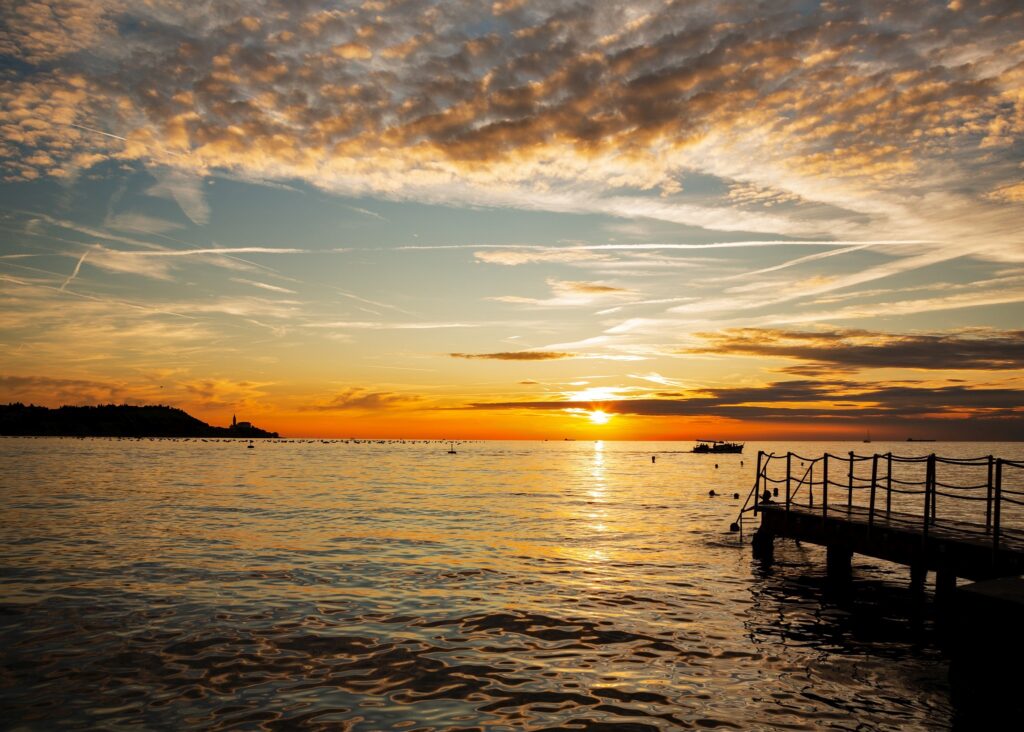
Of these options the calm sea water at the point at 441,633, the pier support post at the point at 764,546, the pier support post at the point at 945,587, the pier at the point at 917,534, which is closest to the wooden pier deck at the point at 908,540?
the pier at the point at 917,534

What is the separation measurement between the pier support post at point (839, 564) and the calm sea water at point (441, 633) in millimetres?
594

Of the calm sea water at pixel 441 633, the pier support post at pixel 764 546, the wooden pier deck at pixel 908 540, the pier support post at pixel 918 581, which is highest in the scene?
the wooden pier deck at pixel 908 540

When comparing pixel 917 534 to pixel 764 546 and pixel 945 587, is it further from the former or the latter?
pixel 764 546

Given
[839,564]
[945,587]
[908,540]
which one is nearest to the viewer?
[945,587]

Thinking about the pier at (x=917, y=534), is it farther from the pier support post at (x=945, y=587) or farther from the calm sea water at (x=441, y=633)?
the calm sea water at (x=441, y=633)

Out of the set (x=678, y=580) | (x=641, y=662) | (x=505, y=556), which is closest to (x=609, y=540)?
(x=505, y=556)

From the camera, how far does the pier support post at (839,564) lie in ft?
73.8

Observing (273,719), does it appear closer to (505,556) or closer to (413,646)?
(413,646)

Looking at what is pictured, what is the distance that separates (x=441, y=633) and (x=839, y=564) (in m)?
14.7

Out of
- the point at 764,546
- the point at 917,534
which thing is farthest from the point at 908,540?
the point at 764,546

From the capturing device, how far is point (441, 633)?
14859 mm

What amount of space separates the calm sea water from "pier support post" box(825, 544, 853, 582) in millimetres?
594

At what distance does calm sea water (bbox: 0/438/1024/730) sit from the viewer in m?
10.8

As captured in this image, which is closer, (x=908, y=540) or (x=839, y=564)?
(x=908, y=540)
